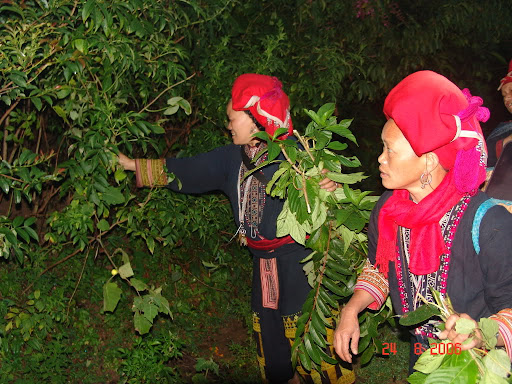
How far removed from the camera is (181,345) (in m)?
4.26

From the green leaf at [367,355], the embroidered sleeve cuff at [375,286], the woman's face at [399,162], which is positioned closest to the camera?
the woman's face at [399,162]

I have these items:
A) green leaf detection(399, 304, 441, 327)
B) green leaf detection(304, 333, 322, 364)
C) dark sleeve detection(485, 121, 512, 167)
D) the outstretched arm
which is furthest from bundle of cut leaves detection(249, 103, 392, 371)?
dark sleeve detection(485, 121, 512, 167)

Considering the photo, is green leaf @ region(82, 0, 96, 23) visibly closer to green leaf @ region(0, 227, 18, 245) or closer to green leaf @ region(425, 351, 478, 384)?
green leaf @ region(0, 227, 18, 245)

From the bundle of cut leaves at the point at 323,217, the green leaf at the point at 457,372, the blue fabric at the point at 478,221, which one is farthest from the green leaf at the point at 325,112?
the green leaf at the point at 457,372

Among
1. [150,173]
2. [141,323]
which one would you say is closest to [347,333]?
[141,323]

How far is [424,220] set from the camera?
6.64 feet

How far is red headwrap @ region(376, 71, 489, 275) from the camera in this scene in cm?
196

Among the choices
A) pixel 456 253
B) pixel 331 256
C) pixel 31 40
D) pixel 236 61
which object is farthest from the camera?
pixel 236 61

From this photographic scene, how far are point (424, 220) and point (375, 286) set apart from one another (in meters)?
0.39

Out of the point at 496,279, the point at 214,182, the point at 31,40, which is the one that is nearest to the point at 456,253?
the point at 496,279

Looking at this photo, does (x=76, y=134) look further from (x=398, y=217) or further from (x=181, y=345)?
(x=181, y=345)

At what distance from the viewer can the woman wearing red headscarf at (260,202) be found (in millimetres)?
3096

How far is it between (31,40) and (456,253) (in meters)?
1.90

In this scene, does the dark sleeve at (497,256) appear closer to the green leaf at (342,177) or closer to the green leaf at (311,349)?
the green leaf at (342,177)
